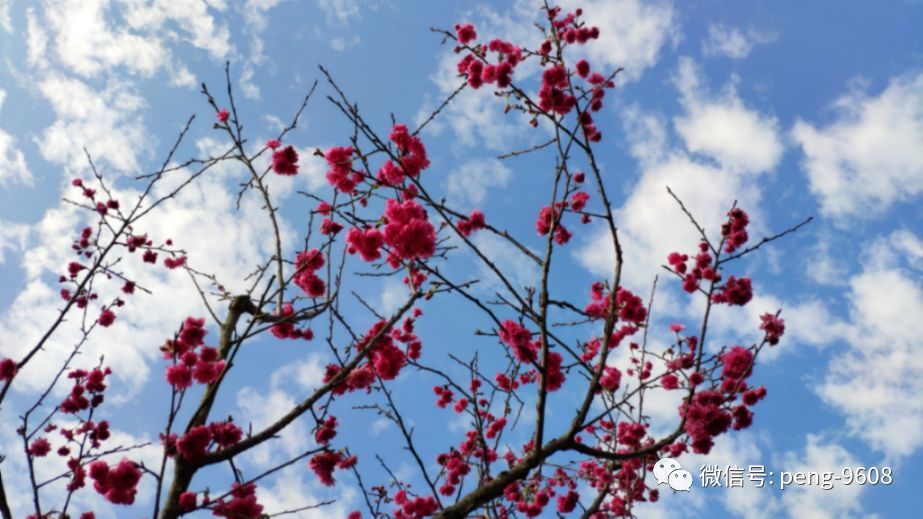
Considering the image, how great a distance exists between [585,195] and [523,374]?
232cm

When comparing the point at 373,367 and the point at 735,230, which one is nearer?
the point at 373,367

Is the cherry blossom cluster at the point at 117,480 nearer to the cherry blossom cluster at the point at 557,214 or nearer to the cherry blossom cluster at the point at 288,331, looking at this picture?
the cherry blossom cluster at the point at 288,331

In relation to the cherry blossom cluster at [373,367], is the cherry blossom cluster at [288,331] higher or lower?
higher

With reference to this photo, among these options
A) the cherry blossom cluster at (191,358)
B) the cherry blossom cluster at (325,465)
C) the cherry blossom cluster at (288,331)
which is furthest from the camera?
the cherry blossom cluster at (288,331)

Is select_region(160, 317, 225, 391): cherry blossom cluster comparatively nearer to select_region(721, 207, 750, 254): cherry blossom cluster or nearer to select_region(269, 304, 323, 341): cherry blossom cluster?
select_region(269, 304, 323, 341): cherry blossom cluster

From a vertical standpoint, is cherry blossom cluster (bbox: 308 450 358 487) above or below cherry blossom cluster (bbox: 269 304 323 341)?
below

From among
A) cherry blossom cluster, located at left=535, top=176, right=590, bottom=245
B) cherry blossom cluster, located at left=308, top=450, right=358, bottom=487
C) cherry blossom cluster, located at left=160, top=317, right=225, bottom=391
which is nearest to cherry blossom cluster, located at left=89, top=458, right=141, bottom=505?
cherry blossom cluster, located at left=160, top=317, right=225, bottom=391

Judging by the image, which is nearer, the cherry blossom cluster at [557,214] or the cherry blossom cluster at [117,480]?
the cherry blossom cluster at [117,480]

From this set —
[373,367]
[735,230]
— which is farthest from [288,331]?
[735,230]

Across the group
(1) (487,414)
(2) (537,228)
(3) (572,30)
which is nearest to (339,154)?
(2) (537,228)

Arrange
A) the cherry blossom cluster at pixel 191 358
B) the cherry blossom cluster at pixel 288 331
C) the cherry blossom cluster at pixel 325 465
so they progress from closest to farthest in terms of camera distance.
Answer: the cherry blossom cluster at pixel 191 358
the cherry blossom cluster at pixel 325 465
the cherry blossom cluster at pixel 288 331

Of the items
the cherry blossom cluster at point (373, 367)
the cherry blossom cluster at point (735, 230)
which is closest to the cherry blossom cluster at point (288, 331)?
the cherry blossom cluster at point (373, 367)

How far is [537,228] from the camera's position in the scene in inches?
211

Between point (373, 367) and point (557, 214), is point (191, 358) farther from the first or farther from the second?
point (557, 214)
